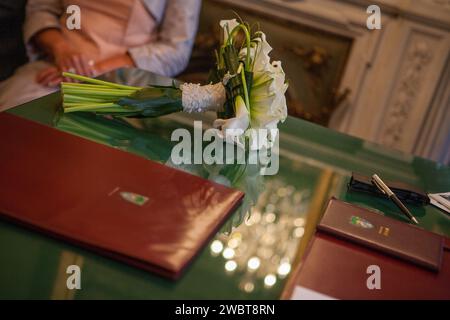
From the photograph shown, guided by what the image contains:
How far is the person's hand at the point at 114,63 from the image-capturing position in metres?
1.53

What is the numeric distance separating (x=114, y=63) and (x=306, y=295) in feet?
3.78

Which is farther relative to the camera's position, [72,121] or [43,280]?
[72,121]

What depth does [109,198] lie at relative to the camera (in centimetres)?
66

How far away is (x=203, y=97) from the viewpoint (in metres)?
0.96

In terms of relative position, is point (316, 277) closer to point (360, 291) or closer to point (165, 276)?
point (360, 291)

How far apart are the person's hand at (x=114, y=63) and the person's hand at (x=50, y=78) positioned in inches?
4.8

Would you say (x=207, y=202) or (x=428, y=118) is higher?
(x=207, y=202)

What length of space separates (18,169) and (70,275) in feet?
0.70

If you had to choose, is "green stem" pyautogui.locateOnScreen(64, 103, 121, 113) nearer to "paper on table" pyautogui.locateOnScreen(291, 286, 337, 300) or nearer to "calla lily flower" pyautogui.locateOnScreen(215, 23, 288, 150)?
"calla lily flower" pyautogui.locateOnScreen(215, 23, 288, 150)

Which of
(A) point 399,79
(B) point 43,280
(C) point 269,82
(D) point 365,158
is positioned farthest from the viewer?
(A) point 399,79

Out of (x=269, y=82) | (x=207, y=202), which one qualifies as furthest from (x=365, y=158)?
(x=207, y=202)

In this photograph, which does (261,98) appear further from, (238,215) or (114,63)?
(114,63)

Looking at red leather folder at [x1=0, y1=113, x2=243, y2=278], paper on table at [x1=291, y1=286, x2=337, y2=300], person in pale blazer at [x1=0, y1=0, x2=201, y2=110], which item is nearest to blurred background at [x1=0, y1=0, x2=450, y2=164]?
person in pale blazer at [x1=0, y1=0, x2=201, y2=110]

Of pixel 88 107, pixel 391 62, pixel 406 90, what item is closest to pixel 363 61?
pixel 391 62
